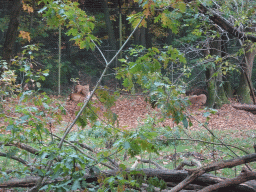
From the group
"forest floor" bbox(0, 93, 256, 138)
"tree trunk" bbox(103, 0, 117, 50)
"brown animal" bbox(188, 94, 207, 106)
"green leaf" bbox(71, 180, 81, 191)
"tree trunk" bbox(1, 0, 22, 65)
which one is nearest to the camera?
"green leaf" bbox(71, 180, 81, 191)

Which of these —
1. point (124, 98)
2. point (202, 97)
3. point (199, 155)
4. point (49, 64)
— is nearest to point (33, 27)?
point (49, 64)

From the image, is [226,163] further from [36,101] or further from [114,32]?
[114,32]

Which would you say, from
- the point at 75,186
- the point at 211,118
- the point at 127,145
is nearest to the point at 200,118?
the point at 211,118

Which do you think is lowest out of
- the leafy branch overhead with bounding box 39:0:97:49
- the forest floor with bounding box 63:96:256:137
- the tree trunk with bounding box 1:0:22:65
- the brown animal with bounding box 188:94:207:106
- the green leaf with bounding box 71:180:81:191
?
the forest floor with bounding box 63:96:256:137

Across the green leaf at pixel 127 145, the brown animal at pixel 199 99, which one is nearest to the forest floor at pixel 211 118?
the brown animal at pixel 199 99

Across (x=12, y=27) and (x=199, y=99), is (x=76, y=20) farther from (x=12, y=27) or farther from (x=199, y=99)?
(x=199, y=99)

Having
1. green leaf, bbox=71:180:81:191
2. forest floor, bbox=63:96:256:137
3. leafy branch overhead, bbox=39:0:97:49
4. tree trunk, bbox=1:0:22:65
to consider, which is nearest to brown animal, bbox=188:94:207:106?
forest floor, bbox=63:96:256:137

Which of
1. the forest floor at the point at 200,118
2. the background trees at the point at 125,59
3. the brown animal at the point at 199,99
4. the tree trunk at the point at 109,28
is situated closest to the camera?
the background trees at the point at 125,59

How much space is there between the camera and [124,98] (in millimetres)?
12828

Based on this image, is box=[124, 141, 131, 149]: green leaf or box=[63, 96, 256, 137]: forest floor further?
box=[63, 96, 256, 137]: forest floor

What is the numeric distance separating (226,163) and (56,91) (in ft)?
36.6

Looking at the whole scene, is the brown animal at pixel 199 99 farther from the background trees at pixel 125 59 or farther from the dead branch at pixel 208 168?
the dead branch at pixel 208 168

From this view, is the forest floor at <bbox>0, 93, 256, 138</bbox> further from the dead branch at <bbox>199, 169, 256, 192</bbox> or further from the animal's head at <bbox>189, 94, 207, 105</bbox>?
the dead branch at <bbox>199, 169, 256, 192</bbox>

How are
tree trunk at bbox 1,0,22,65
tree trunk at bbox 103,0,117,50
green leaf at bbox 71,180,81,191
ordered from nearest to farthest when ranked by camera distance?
green leaf at bbox 71,180,81,191
tree trunk at bbox 1,0,22,65
tree trunk at bbox 103,0,117,50
